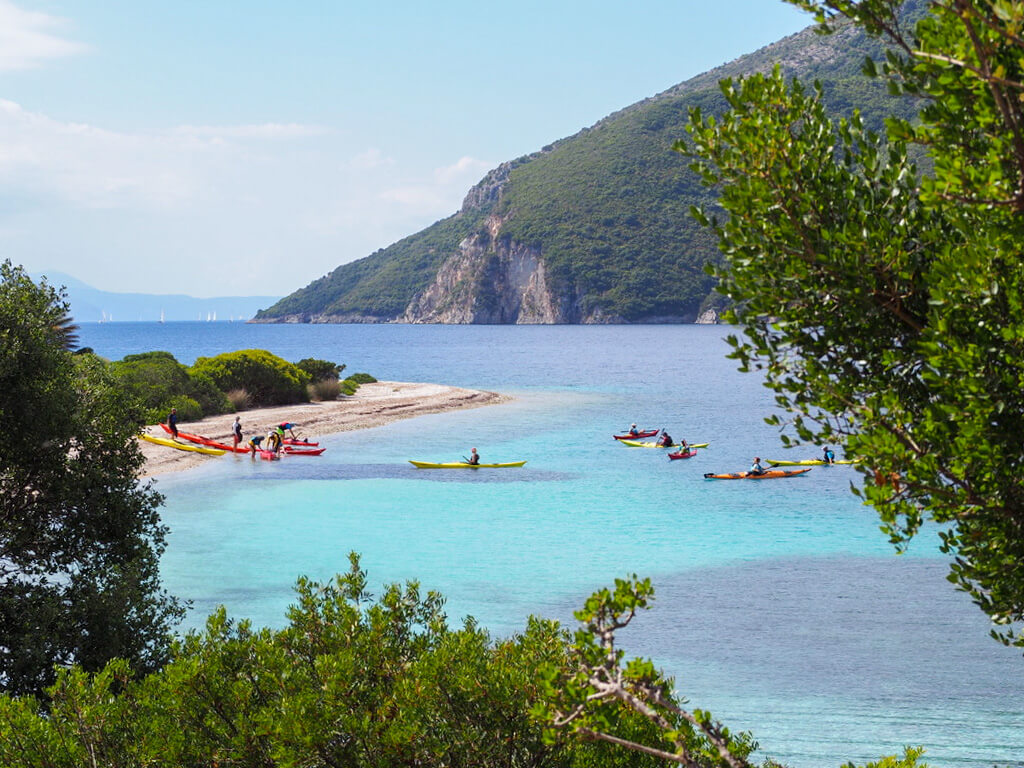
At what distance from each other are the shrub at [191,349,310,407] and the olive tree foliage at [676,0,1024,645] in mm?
49127

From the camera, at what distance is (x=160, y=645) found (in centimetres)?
1084

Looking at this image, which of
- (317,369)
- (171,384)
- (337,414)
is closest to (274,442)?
(171,384)

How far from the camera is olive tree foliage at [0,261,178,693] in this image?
32.3 feet

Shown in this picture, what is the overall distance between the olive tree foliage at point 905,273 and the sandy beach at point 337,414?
32.2 meters

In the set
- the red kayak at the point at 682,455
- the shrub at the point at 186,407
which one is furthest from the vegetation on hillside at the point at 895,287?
the shrub at the point at 186,407

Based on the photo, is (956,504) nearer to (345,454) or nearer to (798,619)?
(798,619)

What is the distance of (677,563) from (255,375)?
36.2 metres

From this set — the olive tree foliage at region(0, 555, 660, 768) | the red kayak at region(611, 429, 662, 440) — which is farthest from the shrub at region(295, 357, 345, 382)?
the olive tree foliage at region(0, 555, 660, 768)

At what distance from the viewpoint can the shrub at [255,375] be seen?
5231cm

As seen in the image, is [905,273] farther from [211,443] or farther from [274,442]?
[211,443]

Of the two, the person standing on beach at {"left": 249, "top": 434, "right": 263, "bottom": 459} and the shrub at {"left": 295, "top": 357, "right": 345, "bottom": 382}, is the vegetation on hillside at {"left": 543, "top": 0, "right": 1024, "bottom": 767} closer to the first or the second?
the person standing on beach at {"left": 249, "top": 434, "right": 263, "bottom": 459}

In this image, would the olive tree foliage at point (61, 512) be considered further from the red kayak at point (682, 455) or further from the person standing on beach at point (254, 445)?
the red kayak at point (682, 455)

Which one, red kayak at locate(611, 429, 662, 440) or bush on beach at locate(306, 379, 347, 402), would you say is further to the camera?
bush on beach at locate(306, 379, 347, 402)

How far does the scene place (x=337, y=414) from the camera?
52312mm
